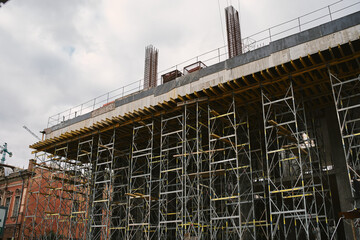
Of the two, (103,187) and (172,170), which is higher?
(103,187)

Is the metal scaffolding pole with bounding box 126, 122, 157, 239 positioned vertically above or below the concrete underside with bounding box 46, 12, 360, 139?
below

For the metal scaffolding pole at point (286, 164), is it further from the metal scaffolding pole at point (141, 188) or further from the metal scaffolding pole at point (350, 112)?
the metal scaffolding pole at point (141, 188)

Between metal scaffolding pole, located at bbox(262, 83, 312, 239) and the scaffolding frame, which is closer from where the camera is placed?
metal scaffolding pole, located at bbox(262, 83, 312, 239)

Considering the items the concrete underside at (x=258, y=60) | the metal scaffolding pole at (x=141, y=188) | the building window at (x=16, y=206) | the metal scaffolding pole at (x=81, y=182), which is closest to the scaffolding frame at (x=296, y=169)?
the concrete underside at (x=258, y=60)

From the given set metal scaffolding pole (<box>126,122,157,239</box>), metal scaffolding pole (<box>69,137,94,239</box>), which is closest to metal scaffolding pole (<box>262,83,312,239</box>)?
metal scaffolding pole (<box>126,122,157,239</box>)

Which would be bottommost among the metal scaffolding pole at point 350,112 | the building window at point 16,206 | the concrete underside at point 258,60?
the building window at point 16,206

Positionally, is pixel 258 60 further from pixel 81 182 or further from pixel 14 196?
pixel 14 196

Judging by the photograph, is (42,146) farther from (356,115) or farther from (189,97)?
(356,115)

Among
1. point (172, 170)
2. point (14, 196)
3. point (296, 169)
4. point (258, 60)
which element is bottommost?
point (172, 170)

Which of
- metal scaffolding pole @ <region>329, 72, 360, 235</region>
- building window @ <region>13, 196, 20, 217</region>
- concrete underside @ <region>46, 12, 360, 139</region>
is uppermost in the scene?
concrete underside @ <region>46, 12, 360, 139</region>

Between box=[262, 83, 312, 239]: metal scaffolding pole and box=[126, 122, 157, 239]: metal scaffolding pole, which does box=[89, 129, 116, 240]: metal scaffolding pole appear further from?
box=[262, 83, 312, 239]: metal scaffolding pole

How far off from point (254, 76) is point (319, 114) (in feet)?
20.8

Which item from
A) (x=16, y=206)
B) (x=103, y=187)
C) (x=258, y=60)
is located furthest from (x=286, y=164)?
(x=16, y=206)

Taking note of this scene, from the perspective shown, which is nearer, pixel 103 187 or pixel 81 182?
pixel 81 182
